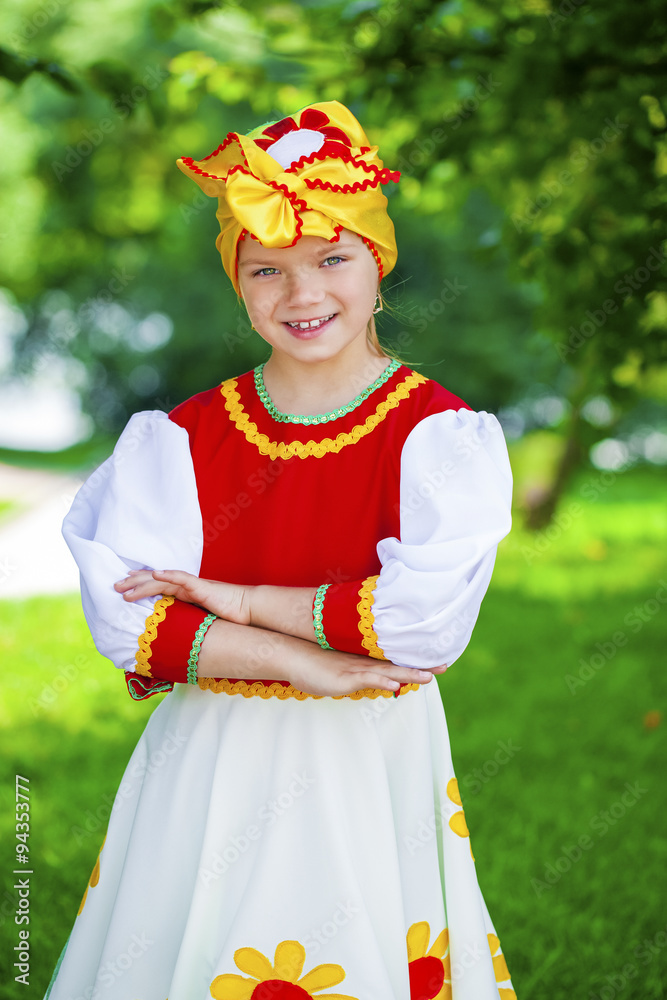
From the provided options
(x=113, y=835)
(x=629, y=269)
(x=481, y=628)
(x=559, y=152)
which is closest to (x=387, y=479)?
(x=113, y=835)

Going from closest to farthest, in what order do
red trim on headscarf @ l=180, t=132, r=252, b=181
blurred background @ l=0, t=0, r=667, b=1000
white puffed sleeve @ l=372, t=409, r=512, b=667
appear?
1. white puffed sleeve @ l=372, t=409, r=512, b=667
2. red trim on headscarf @ l=180, t=132, r=252, b=181
3. blurred background @ l=0, t=0, r=667, b=1000

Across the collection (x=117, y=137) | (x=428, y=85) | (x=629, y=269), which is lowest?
(x=629, y=269)

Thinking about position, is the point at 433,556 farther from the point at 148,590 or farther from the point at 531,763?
the point at 531,763

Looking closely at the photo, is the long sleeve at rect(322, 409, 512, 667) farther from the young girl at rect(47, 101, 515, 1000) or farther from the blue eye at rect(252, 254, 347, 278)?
the blue eye at rect(252, 254, 347, 278)

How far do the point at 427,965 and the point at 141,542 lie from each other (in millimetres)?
1209

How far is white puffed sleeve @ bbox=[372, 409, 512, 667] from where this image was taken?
181cm

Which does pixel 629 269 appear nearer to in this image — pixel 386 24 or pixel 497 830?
pixel 386 24

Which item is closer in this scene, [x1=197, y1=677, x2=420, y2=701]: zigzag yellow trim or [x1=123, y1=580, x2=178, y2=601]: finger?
[x1=123, y1=580, x2=178, y2=601]: finger

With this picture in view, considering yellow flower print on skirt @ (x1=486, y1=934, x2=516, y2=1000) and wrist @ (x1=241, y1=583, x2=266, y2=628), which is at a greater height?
wrist @ (x1=241, y1=583, x2=266, y2=628)

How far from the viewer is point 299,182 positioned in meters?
1.88

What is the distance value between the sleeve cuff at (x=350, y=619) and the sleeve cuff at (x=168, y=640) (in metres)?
Result: 0.27

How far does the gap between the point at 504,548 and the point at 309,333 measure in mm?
7254

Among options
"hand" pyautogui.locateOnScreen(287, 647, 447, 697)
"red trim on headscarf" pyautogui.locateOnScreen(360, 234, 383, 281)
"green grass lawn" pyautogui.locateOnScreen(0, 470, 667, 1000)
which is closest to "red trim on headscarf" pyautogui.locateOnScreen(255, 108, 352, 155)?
"red trim on headscarf" pyautogui.locateOnScreen(360, 234, 383, 281)

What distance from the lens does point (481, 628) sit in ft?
22.3
